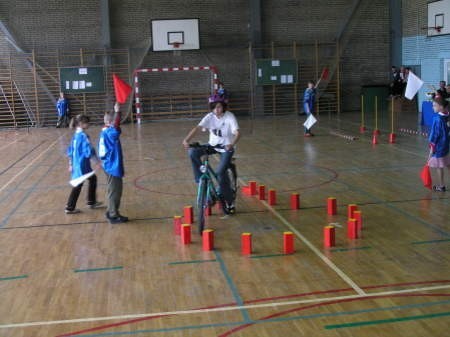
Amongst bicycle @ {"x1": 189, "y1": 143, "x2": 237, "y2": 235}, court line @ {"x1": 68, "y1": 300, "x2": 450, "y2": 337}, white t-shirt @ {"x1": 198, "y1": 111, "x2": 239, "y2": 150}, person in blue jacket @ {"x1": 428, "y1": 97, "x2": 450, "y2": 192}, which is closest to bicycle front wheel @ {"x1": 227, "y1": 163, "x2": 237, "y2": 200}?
bicycle @ {"x1": 189, "y1": 143, "x2": 237, "y2": 235}

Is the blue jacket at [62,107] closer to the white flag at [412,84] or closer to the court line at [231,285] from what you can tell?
the white flag at [412,84]

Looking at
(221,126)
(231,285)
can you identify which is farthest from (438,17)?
(231,285)

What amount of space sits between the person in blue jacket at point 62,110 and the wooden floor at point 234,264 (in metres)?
13.3

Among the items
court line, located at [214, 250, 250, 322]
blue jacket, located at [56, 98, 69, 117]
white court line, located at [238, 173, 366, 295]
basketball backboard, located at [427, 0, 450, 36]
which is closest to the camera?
court line, located at [214, 250, 250, 322]

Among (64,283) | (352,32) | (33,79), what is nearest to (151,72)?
(33,79)

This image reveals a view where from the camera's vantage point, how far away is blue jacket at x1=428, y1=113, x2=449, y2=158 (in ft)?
32.4

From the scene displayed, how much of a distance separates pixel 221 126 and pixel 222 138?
0.18 m

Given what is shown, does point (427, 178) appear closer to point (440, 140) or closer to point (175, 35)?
point (440, 140)

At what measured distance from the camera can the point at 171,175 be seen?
496 inches

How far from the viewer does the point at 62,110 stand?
998 inches

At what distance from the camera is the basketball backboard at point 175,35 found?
26.5 metres

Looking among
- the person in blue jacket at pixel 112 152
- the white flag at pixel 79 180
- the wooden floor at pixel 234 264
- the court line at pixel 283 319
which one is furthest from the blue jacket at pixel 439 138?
the white flag at pixel 79 180

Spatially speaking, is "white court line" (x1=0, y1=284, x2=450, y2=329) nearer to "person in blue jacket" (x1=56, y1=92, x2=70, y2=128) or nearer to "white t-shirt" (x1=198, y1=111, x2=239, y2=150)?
"white t-shirt" (x1=198, y1=111, x2=239, y2=150)

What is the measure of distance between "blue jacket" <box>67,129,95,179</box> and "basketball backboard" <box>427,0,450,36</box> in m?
19.2
